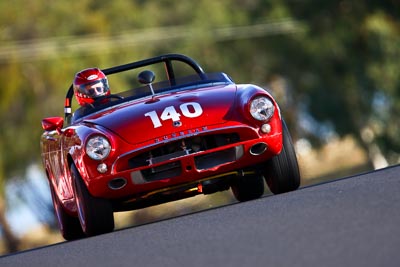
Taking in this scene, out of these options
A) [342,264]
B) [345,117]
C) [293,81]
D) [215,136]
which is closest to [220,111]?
[215,136]

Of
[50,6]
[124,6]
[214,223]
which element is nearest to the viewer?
[214,223]

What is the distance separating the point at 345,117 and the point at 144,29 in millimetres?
19216

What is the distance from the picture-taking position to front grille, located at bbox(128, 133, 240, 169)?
35.0ft

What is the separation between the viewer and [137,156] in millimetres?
10789

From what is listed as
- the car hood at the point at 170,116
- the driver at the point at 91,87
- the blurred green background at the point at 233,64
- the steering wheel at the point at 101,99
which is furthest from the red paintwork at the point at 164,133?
the blurred green background at the point at 233,64

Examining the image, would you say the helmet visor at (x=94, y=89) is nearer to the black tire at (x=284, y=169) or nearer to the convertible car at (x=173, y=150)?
the convertible car at (x=173, y=150)

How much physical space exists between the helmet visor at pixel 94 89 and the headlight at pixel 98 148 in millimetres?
2026

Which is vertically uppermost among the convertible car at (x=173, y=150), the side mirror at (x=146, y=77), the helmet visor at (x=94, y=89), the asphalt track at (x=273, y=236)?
the helmet visor at (x=94, y=89)

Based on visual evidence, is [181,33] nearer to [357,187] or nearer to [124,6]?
[124,6]

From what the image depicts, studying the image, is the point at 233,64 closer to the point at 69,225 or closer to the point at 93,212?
the point at 69,225

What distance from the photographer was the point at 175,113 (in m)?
10.9

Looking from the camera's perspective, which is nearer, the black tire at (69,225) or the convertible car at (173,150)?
the convertible car at (173,150)

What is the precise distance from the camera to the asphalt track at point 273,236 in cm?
730

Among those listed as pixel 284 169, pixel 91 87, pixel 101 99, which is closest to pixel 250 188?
pixel 101 99
